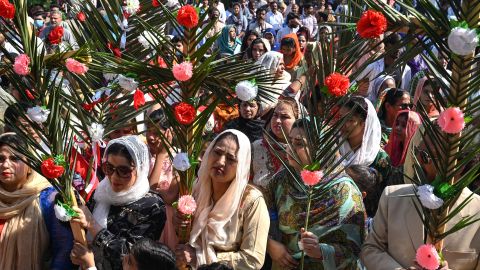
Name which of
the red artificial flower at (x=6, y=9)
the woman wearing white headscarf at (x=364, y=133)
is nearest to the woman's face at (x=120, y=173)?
the red artificial flower at (x=6, y=9)

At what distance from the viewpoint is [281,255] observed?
12.9 feet

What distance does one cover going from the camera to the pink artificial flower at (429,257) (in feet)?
9.69

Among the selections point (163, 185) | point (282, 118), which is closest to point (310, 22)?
point (282, 118)

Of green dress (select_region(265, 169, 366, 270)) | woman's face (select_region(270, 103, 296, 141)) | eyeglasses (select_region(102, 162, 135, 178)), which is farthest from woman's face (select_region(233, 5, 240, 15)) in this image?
green dress (select_region(265, 169, 366, 270))

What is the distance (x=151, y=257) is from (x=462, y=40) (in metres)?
1.53

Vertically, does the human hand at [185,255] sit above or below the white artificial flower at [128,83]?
below

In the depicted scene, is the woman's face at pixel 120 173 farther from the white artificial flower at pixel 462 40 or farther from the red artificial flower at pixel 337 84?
the white artificial flower at pixel 462 40

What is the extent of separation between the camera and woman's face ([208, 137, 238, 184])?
392 cm

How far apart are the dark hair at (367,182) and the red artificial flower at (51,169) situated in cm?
167

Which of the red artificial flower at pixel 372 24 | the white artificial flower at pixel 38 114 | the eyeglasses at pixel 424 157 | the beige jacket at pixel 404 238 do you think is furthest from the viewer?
the white artificial flower at pixel 38 114

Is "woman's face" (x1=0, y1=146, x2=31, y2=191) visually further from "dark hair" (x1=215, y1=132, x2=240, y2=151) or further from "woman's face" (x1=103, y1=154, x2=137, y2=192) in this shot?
"dark hair" (x1=215, y1=132, x2=240, y2=151)

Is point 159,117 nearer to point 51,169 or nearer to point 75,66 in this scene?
point 75,66

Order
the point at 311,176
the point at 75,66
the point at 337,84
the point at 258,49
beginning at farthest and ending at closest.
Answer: the point at 258,49 < the point at 75,66 < the point at 311,176 < the point at 337,84

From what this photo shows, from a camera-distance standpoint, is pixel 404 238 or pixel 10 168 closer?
pixel 404 238
